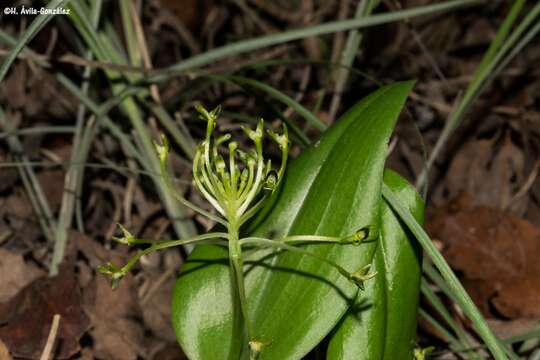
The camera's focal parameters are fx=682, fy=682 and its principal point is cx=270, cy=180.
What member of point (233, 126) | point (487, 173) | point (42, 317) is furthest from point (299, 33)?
point (487, 173)

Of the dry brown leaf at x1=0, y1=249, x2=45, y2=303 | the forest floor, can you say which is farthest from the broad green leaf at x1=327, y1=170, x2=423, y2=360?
the dry brown leaf at x1=0, y1=249, x2=45, y2=303

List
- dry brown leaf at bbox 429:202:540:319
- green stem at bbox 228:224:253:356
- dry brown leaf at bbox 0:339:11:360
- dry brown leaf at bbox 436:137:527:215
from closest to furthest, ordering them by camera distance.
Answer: green stem at bbox 228:224:253:356 → dry brown leaf at bbox 0:339:11:360 → dry brown leaf at bbox 429:202:540:319 → dry brown leaf at bbox 436:137:527:215

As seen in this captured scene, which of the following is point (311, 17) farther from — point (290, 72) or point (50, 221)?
point (50, 221)

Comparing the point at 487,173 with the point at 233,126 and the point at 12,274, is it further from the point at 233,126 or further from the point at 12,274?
the point at 12,274

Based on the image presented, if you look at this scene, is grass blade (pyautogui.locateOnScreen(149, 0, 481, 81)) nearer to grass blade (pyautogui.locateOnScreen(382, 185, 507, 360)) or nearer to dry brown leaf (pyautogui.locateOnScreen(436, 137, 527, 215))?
grass blade (pyautogui.locateOnScreen(382, 185, 507, 360))

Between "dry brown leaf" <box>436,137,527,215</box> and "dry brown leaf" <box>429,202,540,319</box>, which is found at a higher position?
"dry brown leaf" <box>436,137,527,215</box>

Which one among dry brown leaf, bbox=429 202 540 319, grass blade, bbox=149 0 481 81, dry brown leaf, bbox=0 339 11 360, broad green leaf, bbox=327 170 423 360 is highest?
grass blade, bbox=149 0 481 81

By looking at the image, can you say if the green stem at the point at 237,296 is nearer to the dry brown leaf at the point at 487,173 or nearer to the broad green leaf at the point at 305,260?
the broad green leaf at the point at 305,260

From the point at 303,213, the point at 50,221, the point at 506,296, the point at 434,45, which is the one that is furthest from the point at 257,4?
the point at 303,213
